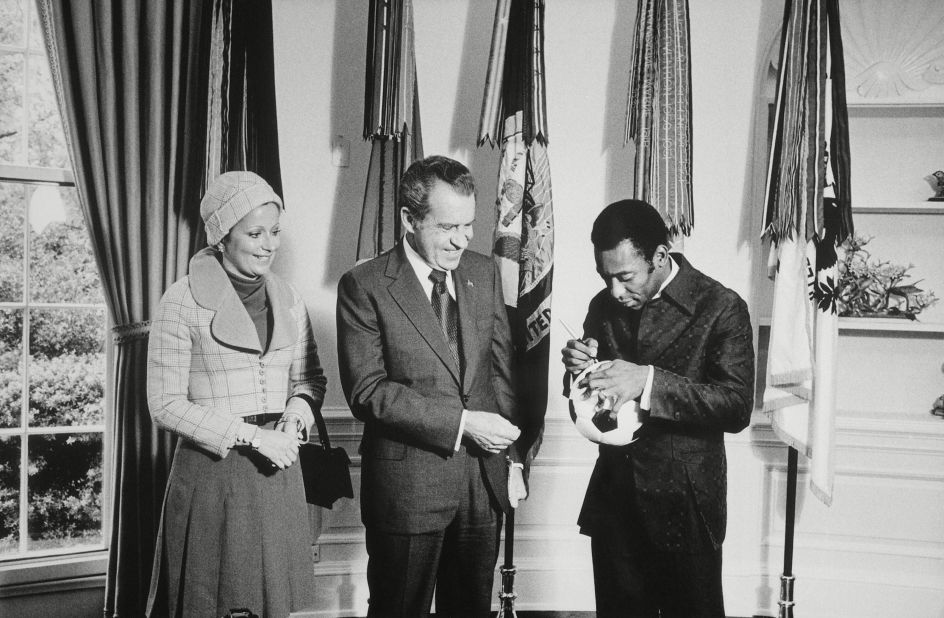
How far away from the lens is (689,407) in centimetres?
173

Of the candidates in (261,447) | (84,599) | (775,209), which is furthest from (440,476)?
(84,599)

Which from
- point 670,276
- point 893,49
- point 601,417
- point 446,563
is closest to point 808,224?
point 670,276

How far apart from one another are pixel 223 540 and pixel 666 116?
1.78 metres

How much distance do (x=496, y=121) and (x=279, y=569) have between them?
151cm

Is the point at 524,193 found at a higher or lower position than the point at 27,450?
higher

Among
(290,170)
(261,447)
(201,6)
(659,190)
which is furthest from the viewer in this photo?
(290,170)

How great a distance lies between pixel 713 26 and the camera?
2760 mm

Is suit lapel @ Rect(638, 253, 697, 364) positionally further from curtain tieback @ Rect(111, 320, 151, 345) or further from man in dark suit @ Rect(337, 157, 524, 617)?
curtain tieback @ Rect(111, 320, 151, 345)

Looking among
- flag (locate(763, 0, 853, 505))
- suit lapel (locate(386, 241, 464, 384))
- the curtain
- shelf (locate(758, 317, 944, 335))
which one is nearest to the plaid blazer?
suit lapel (locate(386, 241, 464, 384))

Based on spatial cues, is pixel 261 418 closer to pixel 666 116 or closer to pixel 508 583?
pixel 508 583

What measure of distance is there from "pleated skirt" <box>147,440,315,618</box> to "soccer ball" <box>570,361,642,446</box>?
0.78 m

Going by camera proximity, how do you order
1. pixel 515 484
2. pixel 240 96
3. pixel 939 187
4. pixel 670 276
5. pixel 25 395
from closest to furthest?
pixel 670 276, pixel 515 484, pixel 240 96, pixel 25 395, pixel 939 187

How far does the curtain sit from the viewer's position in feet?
7.64

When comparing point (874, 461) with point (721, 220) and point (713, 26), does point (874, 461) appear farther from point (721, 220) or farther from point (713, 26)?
point (713, 26)
